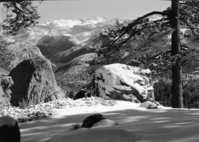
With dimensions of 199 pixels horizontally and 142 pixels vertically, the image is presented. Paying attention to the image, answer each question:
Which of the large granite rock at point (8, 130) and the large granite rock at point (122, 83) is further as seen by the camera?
the large granite rock at point (122, 83)

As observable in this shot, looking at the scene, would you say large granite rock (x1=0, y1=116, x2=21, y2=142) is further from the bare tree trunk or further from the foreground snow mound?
the bare tree trunk

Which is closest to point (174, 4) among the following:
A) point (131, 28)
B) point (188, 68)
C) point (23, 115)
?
point (131, 28)

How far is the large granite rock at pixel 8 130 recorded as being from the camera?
3.84m

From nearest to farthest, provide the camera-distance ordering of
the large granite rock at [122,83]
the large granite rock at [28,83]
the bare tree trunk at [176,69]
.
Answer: the bare tree trunk at [176,69]
the large granite rock at [122,83]
the large granite rock at [28,83]

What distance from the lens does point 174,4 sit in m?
10.6

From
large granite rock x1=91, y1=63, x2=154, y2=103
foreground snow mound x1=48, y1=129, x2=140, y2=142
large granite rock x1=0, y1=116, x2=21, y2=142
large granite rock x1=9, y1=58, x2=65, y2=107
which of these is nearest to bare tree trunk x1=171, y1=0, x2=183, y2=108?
large granite rock x1=91, y1=63, x2=154, y2=103

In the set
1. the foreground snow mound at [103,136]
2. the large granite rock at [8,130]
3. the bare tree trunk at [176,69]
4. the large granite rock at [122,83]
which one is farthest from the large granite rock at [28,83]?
the foreground snow mound at [103,136]

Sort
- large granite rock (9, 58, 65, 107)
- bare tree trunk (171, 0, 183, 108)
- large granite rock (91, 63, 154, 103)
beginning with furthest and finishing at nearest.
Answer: large granite rock (9, 58, 65, 107)
large granite rock (91, 63, 154, 103)
bare tree trunk (171, 0, 183, 108)

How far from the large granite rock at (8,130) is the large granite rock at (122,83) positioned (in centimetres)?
744

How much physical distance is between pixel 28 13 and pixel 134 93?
5671 millimetres

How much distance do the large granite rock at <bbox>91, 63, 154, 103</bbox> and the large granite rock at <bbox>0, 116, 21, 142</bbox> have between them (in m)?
7.44

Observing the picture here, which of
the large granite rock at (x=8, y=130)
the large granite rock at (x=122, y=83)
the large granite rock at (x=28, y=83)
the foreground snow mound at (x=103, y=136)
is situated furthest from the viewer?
the large granite rock at (x=28, y=83)

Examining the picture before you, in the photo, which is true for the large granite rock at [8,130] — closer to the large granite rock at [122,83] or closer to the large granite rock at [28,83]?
the large granite rock at [122,83]

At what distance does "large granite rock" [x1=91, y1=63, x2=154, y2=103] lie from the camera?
36.8 feet
